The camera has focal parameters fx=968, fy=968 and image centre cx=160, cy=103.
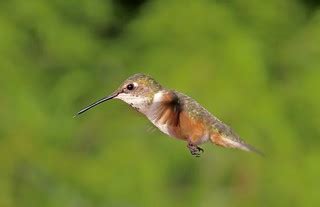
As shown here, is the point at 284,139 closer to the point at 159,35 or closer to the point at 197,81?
the point at 197,81

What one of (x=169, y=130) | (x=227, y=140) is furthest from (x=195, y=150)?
(x=227, y=140)

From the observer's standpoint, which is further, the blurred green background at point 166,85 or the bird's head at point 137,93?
the blurred green background at point 166,85

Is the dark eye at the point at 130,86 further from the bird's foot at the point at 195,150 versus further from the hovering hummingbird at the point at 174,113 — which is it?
the bird's foot at the point at 195,150

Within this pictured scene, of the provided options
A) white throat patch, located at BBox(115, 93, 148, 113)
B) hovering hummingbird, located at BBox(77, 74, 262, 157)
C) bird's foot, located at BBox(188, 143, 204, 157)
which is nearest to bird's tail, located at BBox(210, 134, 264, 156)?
hovering hummingbird, located at BBox(77, 74, 262, 157)

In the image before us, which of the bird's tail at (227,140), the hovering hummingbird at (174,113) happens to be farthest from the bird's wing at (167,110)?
the bird's tail at (227,140)

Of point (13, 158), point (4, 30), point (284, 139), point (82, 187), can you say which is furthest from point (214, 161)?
→ point (4, 30)

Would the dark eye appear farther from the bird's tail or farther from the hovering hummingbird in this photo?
the bird's tail

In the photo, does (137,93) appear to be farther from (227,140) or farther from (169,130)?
(227,140)
